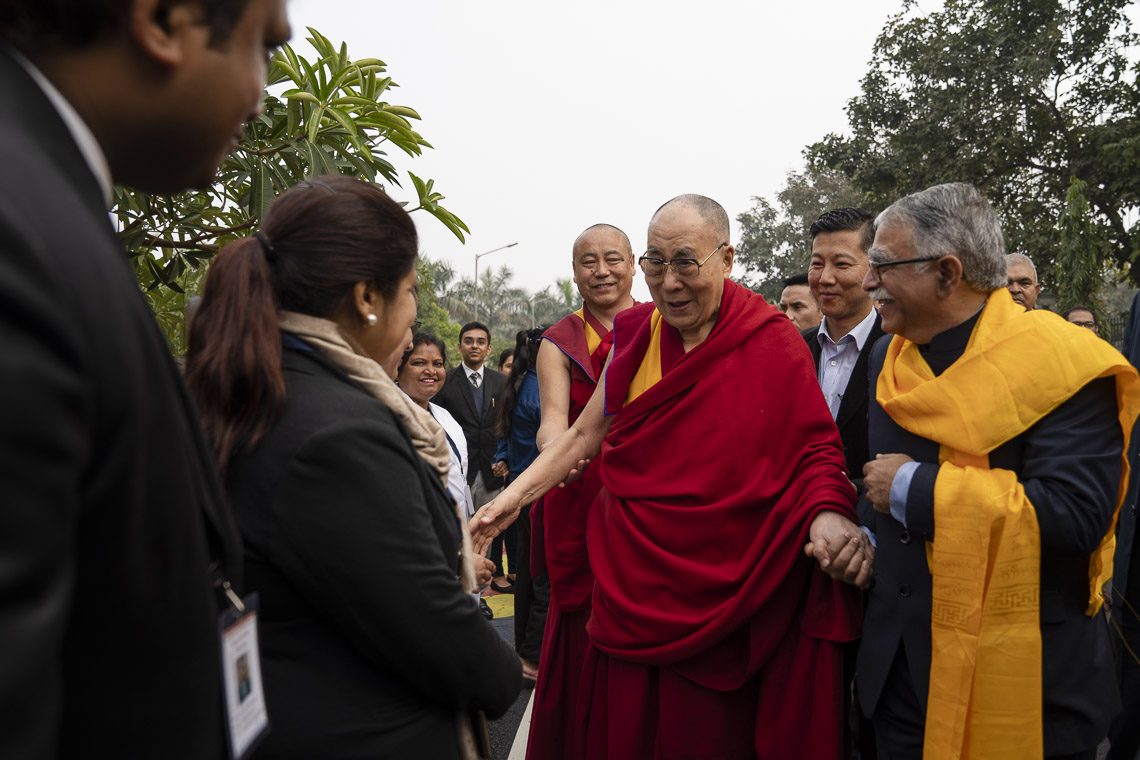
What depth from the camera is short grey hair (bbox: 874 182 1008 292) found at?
2.40m

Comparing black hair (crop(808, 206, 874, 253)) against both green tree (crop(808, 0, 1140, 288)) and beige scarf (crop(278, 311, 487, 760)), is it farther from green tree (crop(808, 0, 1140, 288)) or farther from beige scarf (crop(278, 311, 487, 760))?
green tree (crop(808, 0, 1140, 288))

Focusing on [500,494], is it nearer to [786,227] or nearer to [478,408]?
[478,408]

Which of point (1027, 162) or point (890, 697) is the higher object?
point (1027, 162)

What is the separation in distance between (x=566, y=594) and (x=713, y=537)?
1035 millimetres

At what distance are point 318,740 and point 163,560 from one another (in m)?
0.84

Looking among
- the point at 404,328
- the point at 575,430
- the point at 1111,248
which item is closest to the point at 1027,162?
the point at 1111,248

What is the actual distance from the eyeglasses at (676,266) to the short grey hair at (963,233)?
76 cm

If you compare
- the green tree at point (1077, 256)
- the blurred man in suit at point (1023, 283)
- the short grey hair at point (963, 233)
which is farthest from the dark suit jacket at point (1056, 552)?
the green tree at point (1077, 256)

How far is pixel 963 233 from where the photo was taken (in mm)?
2406

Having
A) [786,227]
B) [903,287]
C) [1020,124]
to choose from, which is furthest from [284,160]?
[786,227]

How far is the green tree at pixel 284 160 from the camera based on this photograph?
3.59 meters

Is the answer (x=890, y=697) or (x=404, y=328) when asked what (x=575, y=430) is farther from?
(x=404, y=328)

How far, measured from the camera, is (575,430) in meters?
3.37

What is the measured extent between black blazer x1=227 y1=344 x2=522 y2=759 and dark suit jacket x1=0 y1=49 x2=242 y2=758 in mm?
523
